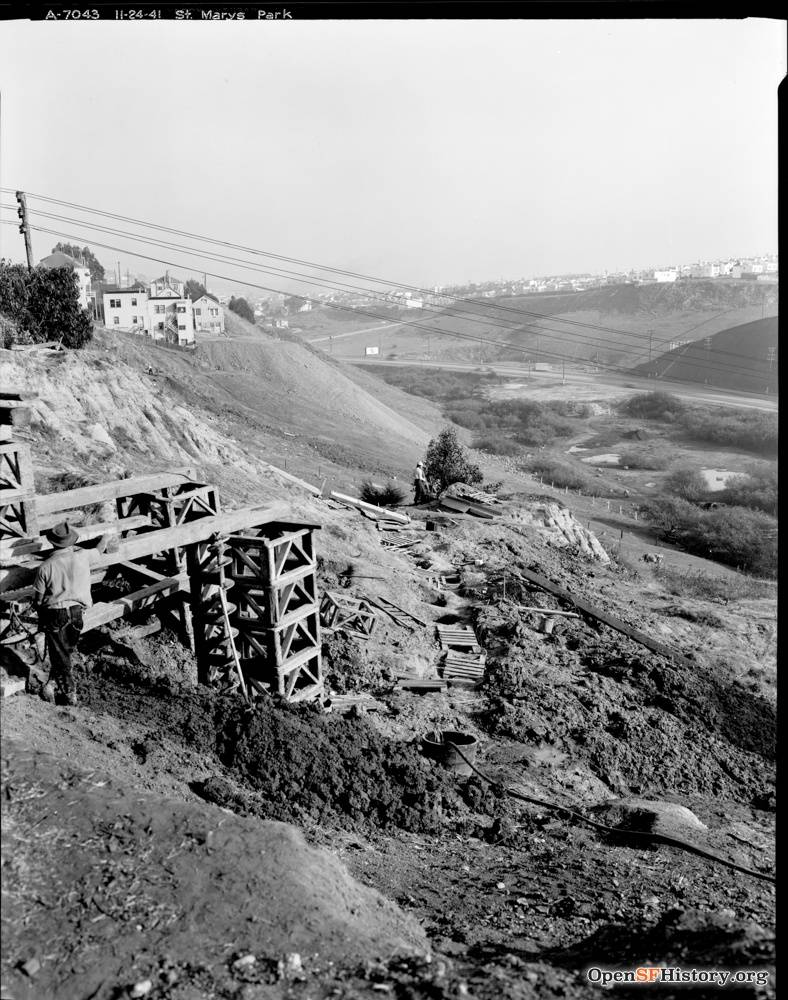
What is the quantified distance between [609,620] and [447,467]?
16.4 metres

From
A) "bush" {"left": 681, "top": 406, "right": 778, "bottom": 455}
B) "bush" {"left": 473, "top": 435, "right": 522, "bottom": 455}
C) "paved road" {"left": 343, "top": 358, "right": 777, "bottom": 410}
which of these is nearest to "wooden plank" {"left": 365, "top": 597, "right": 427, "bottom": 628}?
"bush" {"left": 473, "top": 435, "right": 522, "bottom": 455}

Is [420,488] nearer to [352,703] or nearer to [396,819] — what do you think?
Answer: [352,703]

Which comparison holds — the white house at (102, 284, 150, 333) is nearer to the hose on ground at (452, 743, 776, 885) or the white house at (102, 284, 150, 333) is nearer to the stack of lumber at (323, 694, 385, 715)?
the stack of lumber at (323, 694, 385, 715)

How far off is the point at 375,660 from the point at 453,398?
68.4 m

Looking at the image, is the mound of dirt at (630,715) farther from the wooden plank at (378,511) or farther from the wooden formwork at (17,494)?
the wooden plank at (378,511)

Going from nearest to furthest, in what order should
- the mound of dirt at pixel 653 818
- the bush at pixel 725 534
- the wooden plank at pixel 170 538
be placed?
the wooden plank at pixel 170 538
the mound of dirt at pixel 653 818
the bush at pixel 725 534

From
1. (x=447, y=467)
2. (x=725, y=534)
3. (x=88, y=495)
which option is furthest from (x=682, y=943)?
(x=725, y=534)

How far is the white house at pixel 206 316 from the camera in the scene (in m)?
67.8

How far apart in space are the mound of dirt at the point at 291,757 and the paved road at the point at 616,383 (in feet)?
232

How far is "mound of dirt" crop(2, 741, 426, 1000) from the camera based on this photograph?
13.4 feet

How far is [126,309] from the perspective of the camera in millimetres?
57781

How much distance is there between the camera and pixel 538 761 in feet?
37.7

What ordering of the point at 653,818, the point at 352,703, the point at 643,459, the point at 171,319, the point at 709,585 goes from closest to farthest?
the point at 653,818
the point at 352,703
the point at 709,585
the point at 643,459
the point at 171,319

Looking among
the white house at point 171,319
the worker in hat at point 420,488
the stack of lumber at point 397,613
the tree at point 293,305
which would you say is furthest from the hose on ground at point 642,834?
the tree at point 293,305
